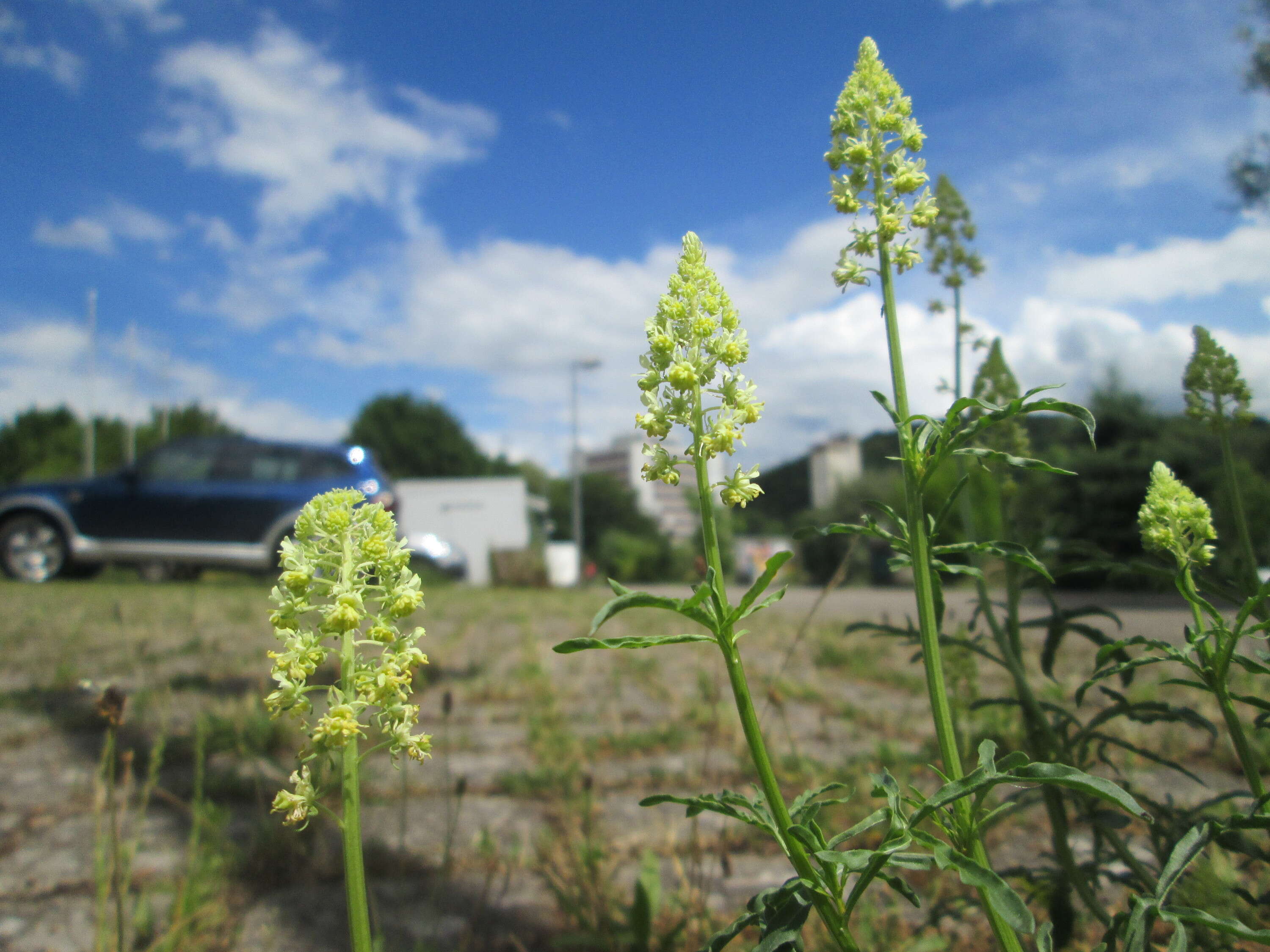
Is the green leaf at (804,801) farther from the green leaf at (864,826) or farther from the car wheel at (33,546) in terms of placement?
the car wheel at (33,546)

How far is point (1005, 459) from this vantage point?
0.76m

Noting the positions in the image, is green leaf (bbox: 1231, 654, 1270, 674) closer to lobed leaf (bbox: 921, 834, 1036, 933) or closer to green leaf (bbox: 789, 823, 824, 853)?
lobed leaf (bbox: 921, 834, 1036, 933)

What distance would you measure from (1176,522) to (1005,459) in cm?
35

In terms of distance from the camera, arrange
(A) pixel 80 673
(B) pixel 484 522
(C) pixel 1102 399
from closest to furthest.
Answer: (A) pixel 80 673 → (C) pixel 1102 399 → (B) pixel 484 522

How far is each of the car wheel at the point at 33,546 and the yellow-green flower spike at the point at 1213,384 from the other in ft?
39.6

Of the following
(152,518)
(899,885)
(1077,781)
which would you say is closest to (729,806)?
(899,885)

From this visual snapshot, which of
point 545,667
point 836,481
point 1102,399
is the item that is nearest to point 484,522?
point 836,481

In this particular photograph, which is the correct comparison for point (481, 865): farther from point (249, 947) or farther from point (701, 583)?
point (701, 583)

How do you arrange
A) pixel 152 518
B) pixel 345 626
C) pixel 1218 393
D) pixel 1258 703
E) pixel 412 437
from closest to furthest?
pixel 345 626 < pixel 1258 703 < pixel 1218 393 < pixel 152 518 < pixel 412 437

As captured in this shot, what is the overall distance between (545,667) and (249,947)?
3.09m

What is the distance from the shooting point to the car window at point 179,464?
10141 millimetres

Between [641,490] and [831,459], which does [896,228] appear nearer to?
[831,459]

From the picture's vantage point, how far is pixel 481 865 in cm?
208

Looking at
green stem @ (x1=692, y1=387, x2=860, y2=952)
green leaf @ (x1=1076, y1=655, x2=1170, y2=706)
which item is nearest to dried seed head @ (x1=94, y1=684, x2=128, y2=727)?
green stem @ (x1=692, y1=387, x2=860, y2=952)
